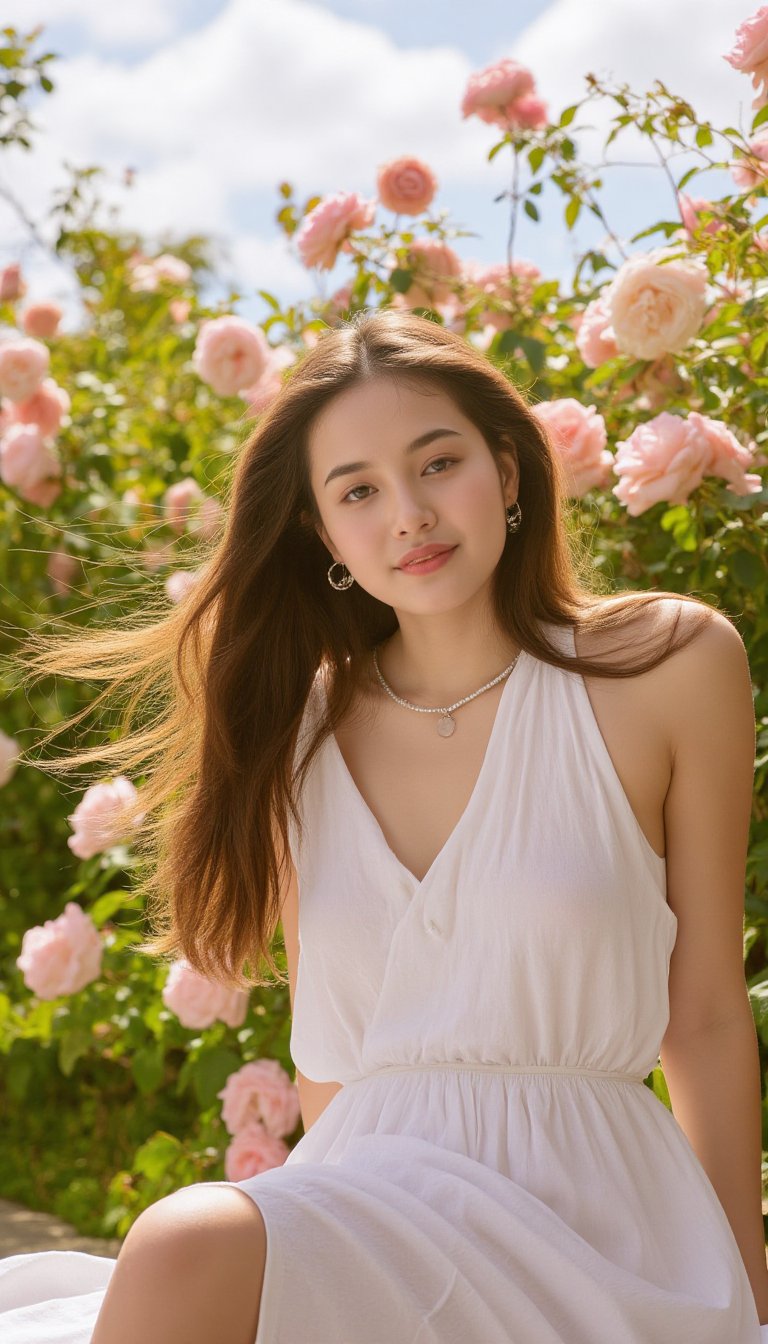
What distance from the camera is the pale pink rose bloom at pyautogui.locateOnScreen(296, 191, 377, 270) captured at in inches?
143

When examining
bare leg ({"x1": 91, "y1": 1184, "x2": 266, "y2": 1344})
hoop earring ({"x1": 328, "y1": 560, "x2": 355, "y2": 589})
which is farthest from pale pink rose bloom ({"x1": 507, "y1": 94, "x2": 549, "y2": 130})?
bare leg ({"x1": 91, "y1": 1184, "x2": 266, "y2": 1344})

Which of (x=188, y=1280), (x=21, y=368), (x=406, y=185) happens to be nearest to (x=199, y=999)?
(x=188, y=1280)

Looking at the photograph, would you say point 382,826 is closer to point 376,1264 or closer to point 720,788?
point 720,788

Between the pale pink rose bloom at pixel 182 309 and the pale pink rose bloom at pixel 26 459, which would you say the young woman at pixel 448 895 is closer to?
the pale pink rose bloom at pixel 26 459

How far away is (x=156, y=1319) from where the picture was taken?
5.41 ft

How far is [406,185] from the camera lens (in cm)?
370

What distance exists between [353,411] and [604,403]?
110cm

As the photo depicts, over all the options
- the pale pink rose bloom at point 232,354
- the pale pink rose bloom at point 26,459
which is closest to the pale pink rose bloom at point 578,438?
the pale pink rose bloom at point 232,354

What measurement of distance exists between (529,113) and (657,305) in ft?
2.88

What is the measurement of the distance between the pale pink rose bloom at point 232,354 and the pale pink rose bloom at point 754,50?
65.3 inches

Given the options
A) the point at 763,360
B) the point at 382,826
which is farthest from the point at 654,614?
the point at 763,360

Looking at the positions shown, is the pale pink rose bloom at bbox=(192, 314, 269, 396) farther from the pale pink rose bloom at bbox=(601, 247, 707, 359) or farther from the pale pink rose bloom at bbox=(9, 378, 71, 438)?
the pale pink rose bloom at bbox=(601, 247, 707, 359)

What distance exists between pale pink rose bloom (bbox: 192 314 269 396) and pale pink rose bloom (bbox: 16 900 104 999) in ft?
4.58

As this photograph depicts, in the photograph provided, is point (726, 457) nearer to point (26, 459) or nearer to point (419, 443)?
point (419, 443)
